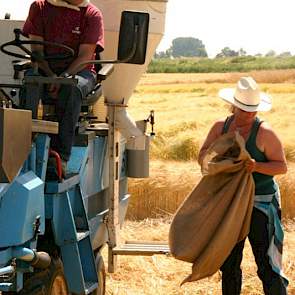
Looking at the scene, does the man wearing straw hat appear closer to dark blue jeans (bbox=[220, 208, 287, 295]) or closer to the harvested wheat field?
dark blue jeans (bbox=[220, 208, 287, 295])

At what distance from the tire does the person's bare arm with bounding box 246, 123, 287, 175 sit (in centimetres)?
152

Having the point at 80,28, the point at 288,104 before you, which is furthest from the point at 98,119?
the point at 288,104

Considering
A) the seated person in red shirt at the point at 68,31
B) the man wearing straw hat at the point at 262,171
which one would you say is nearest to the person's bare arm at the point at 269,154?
the man wearing straw hat at the point at 262,171

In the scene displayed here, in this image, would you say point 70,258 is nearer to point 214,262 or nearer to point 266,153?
point 214,262

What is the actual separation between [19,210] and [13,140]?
563mm

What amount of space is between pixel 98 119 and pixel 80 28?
1731mm

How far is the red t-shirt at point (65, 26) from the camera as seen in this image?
661 cm

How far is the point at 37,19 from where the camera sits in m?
6.66

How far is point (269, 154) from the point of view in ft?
22.1

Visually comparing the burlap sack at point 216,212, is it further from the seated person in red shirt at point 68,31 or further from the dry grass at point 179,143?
the dry grass at point 179,143

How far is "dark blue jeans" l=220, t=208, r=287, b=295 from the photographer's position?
22.1 ft

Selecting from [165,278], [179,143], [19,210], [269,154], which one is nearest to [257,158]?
[269,154]

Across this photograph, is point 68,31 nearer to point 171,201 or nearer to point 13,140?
point 13,140

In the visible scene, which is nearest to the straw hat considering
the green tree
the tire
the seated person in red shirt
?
the seated person in red shirt
